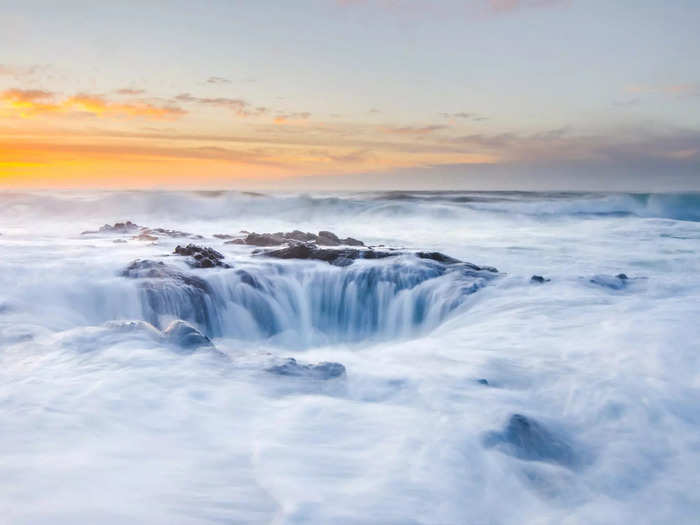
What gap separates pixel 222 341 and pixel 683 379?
596 centimetres

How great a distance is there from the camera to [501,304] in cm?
887

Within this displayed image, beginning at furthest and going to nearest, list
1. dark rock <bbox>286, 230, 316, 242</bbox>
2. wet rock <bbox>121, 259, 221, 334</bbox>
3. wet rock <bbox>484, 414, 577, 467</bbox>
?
dark rock <bbox>286, 230, 316, 242</bbox> → wet rock <bbox>121, 259, 221, 334</bbox> → wet rock <bbox>484, 414, 577, 467</bbox>

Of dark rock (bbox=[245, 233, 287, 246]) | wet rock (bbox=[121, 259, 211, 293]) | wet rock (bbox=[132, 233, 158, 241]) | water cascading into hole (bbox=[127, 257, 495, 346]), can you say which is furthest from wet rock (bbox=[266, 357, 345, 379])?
wet rock (bbox=[132, 233, 158, 241])


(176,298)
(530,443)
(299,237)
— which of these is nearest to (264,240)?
(299,237)

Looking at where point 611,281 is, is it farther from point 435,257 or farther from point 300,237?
point 300,237

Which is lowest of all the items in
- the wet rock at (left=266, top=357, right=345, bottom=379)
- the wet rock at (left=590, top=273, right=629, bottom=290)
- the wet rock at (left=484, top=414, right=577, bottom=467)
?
the wet rock at (left=484, top=414, right=577, bottom=467)

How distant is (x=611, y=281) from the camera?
10.4 metres

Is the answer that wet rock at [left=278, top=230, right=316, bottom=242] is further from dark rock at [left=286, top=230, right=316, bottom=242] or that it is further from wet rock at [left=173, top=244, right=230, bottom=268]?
wet rock at [left=173, top=244, right=230, bottom=268]

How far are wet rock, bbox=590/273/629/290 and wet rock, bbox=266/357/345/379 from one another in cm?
684

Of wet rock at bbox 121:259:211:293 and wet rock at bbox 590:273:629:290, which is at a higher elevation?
wet rock at bbox 121:259:211:293

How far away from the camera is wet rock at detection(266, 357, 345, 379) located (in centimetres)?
534

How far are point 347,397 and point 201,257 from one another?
19.1 ft

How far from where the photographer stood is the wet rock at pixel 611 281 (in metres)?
10.3

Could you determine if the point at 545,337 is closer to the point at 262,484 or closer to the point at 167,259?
the point at 262,484
